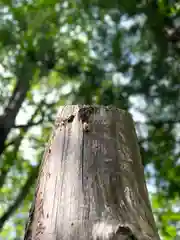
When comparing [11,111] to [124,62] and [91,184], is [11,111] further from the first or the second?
[91,184]

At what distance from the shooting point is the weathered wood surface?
781 millimetres

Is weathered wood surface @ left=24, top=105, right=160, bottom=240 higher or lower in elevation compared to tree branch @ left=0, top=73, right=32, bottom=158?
lower

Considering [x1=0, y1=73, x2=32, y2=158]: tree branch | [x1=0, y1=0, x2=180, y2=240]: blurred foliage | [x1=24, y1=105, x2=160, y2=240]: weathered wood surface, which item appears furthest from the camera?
[x1=0, y1=73, x2=32, y2=158]: tree branch

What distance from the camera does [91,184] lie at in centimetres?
90

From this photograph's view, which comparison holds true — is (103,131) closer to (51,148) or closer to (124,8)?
(51,148)

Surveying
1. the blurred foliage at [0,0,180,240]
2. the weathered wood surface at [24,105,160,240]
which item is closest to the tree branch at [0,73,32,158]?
the blurred foliage at [0,0,180,240]

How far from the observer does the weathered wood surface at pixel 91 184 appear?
781 millimetres

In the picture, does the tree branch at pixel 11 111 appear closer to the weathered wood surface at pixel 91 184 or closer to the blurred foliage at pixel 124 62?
the blurred foliage at pixel 124 62

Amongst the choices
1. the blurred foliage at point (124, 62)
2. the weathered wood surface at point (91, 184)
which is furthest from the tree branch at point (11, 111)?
the weathered wood surface at point (91, 184)

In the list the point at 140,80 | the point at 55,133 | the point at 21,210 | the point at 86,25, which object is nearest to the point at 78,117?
the point at 55,133

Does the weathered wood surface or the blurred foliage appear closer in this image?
the weathered wood surface

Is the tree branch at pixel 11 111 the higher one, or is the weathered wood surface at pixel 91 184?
the tree branch at pixel 11 111

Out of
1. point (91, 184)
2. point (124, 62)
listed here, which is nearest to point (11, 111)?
point (124, 62)

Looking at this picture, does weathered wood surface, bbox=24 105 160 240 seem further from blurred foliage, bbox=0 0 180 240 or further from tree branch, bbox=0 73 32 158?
tree branch, bbox=0 73 32 158
